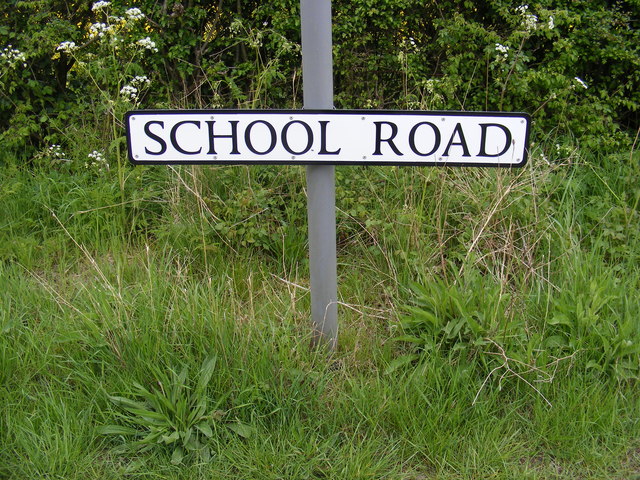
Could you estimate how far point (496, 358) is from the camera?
2297 mm

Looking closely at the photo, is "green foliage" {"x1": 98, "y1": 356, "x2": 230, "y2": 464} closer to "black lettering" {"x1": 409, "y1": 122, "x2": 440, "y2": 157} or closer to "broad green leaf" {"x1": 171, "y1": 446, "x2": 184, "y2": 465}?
"broad green leaf" {"x1": 171, "y1": 446, "x2": 184, "y2": 465}

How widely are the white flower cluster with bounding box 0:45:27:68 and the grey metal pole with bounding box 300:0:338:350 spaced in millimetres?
2683

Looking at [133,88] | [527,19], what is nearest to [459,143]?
[527,19]

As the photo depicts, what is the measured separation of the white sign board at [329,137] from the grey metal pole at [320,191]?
10cm

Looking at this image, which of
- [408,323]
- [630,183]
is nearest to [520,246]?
[408,323]

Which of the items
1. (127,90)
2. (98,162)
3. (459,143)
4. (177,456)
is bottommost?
(177,456)

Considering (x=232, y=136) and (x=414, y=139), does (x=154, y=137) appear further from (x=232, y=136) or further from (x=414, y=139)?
(x=414, y=139)

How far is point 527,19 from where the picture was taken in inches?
146

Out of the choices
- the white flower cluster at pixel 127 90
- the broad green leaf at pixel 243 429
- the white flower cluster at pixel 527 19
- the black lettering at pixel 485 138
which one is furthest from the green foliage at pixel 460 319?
the white flower cluster at pixel 127 90

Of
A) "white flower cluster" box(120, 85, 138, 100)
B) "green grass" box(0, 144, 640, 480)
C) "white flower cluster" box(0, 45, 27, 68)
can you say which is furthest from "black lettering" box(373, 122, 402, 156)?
"white flower cluster" box(0, 45, 27, 68)

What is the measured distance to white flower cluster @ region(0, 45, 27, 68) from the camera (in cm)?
392

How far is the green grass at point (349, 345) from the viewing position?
81.7 inches

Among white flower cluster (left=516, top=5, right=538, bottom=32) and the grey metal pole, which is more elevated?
white flower cluster (left=516, top=5, right=538, bottom=32)

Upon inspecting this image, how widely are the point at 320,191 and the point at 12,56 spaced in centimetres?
312
